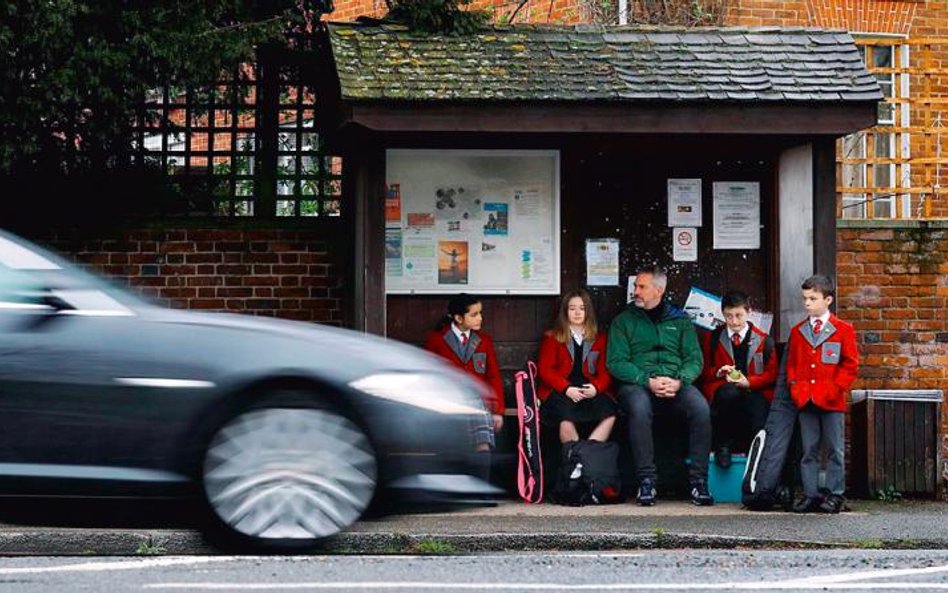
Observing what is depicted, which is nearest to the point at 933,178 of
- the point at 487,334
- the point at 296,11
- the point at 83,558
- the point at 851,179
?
the point at 851,179

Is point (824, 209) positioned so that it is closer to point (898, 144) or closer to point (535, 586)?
point (898, 144)

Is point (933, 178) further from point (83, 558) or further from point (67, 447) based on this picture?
point (67, 447)

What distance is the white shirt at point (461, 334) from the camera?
12.4m

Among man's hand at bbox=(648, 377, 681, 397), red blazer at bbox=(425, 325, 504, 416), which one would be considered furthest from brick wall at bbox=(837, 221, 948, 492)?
red blazer at bbox=(425, 325, 504, 416)

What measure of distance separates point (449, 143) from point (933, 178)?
5.58 metres

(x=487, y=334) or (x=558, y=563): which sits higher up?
(x=487, y=334)

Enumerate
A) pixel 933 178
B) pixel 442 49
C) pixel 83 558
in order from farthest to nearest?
pixel 933 178, pixel 442 49, pixel 83 558

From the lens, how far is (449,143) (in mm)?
12766

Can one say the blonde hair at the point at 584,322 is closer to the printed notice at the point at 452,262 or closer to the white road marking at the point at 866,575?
the printed notice at the point at 452,262

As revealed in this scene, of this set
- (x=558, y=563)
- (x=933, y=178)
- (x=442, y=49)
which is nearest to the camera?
(x=558, y=563)

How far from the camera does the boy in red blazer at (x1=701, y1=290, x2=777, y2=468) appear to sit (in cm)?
1245

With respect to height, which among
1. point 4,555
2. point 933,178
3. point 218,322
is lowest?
point 4,555

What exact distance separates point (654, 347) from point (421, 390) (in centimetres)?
543

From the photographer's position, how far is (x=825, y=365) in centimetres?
1191
